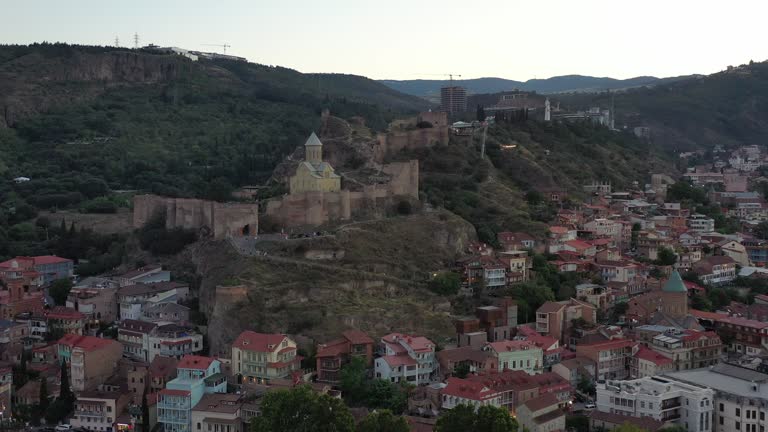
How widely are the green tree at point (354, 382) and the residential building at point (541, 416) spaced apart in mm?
5094

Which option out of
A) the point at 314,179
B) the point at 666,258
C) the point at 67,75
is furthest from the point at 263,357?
the point at 67,75

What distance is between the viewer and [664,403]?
31219 mm

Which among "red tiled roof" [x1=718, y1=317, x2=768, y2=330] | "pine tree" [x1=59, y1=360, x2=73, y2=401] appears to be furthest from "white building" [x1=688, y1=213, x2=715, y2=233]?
"pine tree" [x1=59, y1=360, x2=73, y2=401]

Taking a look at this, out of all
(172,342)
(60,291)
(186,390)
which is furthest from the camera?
(60,291)

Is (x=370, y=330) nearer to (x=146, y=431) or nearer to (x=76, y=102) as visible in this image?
(x=146, y=431)

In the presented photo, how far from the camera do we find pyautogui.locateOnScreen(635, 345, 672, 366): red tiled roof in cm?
3534

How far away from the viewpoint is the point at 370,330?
36.9 m

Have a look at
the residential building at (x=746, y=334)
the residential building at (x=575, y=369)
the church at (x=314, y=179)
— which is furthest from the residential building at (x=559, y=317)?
the church at (x=314, y=179)

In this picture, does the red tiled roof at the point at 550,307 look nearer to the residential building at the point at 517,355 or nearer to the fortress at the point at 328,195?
the residential building at the point at 517,355

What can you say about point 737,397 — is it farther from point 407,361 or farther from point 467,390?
point 407,361

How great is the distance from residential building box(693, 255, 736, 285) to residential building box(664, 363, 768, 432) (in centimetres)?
1356

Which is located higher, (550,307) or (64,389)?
(550,307)

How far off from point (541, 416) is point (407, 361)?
5180 mm

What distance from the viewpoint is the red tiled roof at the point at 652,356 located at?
3534 centimetres
